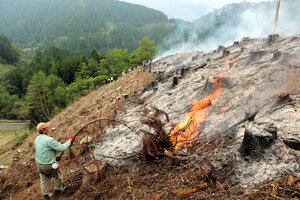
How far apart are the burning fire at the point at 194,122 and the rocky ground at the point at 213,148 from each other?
0.11ft

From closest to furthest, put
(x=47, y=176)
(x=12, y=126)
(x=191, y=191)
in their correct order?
(x=191, y=191)
(x=47, y=176)
(x=12, y=126)

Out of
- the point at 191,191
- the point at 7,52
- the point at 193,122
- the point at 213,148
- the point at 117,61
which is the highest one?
the point at 7,52

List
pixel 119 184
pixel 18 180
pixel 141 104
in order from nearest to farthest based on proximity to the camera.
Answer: pixel 119 184, pixel 18 180, pixel 141 104

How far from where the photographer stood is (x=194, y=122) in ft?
16.2

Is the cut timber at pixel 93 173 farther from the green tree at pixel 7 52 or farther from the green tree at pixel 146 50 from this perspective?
the green tree at pixel 7 52

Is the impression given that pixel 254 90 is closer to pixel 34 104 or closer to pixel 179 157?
pixel 179 157

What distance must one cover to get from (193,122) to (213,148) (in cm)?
120

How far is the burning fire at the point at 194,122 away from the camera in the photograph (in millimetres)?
4162

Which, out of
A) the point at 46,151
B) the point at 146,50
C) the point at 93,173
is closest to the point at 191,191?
the point at 93,173

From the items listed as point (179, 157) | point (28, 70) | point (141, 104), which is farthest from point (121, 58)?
point (28, 70)

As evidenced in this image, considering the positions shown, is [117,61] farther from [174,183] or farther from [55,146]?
[174,183]

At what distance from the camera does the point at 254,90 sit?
4.96 metres

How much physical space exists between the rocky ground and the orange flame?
33mm

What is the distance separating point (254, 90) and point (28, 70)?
62.2 meters
